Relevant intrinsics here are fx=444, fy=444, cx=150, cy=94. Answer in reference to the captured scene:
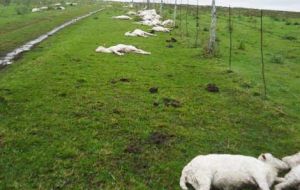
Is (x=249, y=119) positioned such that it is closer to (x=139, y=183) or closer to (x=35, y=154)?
(x=139, y=183)

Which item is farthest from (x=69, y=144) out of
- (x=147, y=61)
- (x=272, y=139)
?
(x=147, y=61)

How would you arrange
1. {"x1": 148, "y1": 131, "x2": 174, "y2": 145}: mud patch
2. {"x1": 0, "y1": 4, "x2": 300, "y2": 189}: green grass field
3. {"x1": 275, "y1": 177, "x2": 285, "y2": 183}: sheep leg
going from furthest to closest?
{"x1": 148, "y1": 131, "x2": 174, "y2": 145}: mud patch
{"x1": 0, "y1": 4, "x2": 300, "y2": 189}: green grass field
{"x1": 275, "y1": 177, "x2": 285, "y2": 183}: sheep leg

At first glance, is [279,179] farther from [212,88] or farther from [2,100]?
[2,100]

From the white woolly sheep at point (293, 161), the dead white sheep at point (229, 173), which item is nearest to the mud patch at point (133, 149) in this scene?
the dead white sheep at point (229, 173)

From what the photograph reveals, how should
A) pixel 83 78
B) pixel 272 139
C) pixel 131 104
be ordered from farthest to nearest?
pixel 83 78 → pixel 131 104 → pixel 272 139

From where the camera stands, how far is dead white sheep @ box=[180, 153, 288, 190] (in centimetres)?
945

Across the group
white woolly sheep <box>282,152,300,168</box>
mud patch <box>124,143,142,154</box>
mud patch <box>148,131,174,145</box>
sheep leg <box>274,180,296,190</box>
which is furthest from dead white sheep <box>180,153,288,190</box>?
mud patch <box>148,131,174,145</box>

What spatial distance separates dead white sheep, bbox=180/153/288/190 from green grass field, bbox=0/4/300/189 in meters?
1.15

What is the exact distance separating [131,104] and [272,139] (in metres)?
5.73

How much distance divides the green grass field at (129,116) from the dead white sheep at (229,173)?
1154 mm

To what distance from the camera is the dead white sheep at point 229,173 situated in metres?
9.45

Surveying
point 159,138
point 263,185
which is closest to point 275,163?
point 263,185

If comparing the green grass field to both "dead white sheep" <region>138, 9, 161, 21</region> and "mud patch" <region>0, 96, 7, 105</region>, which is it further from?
"dead white sheep" <region>138, 9, 161, 21</region>

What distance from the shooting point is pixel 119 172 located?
1123 cm
